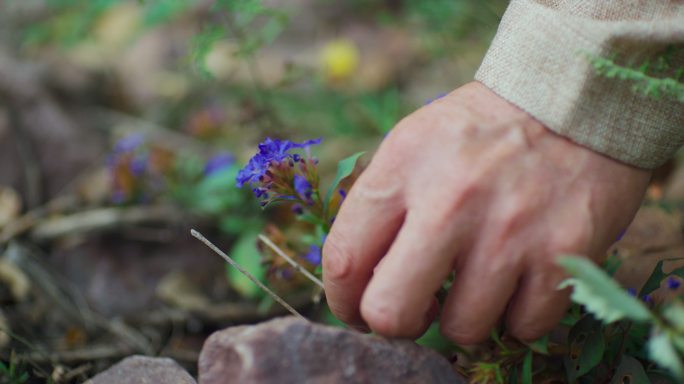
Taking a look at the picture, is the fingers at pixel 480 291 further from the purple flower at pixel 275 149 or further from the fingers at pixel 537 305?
the purple flower at pixel 275 149

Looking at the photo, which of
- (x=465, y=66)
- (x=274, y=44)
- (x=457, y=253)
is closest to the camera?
(x=457, y=253)

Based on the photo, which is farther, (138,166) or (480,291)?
(138,166)

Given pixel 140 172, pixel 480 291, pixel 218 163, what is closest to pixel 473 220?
pixel 480 291

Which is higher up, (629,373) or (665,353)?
(665,353)

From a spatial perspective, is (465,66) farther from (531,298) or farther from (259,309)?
(531,298)

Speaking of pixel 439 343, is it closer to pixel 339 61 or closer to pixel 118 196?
pixel 118 196

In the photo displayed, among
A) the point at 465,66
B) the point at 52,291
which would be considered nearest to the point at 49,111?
the point at 52,291

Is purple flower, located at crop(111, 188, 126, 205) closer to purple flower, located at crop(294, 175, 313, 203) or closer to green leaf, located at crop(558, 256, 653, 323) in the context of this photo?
purple flower, located at crop(294, 175, 313, 203)
